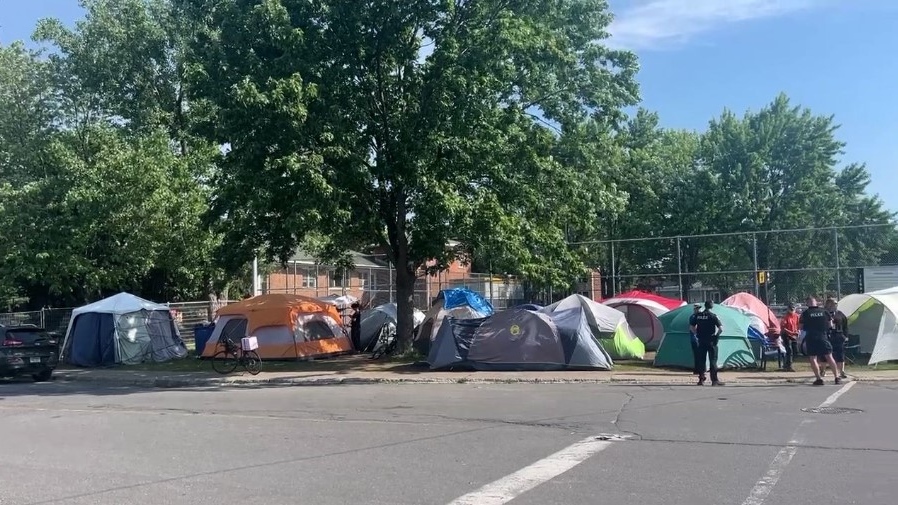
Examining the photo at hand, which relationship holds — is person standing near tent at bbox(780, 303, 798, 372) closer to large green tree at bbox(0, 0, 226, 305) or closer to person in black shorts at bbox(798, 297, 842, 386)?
person in black shorts at bbox(798, 297, 842, 386)

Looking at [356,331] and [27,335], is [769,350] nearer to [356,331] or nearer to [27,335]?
[356,331]

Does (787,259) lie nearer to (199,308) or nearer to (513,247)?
(513,247)

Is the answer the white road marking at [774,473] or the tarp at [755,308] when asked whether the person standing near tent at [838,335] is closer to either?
the tarp at [755,308]

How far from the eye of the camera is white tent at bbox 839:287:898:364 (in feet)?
62.6

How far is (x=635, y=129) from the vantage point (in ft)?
144

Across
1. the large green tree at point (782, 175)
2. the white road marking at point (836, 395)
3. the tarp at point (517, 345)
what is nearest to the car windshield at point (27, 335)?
the tarp at point (517, 345)

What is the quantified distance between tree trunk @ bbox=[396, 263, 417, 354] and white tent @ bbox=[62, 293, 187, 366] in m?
8.21

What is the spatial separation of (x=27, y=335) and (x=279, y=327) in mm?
6797

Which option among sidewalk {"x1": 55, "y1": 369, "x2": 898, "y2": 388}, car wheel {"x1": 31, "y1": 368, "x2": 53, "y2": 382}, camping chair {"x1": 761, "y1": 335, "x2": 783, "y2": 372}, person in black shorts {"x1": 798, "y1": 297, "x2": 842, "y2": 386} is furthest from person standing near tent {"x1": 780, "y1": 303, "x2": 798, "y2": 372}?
car wheel {"x1": 31, "y1": 368, "x2": 53, "y2": 382}

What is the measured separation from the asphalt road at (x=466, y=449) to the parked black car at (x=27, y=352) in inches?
241

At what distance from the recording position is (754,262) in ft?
84.9

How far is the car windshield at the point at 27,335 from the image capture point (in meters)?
21.1

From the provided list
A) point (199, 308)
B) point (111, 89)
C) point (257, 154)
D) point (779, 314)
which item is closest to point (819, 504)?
point (257, 154)

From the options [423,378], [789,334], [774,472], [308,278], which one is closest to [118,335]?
[423,378]
